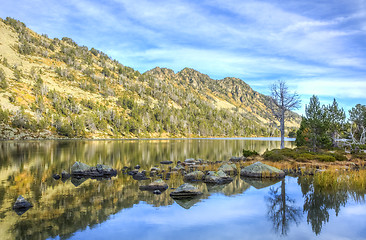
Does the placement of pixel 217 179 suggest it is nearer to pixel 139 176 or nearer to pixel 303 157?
pixel 139 176

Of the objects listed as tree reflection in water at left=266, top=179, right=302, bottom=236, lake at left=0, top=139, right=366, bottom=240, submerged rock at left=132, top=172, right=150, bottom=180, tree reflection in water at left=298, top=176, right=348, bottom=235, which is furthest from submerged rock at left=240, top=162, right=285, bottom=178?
submerged rock at left=132, top=172, right=150, bottom=180

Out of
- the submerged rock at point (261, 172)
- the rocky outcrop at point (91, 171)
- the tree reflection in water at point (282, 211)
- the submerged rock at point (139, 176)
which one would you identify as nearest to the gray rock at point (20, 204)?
the submerged rock at point (139, 176)

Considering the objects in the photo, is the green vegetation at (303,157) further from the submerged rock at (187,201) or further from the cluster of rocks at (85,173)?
the cluster of rocks at (85,173)

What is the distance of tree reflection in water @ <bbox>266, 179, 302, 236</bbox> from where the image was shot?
1240 cm

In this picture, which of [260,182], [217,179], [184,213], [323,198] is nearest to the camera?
[184,213]

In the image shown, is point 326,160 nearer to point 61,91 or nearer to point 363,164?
point 363,164

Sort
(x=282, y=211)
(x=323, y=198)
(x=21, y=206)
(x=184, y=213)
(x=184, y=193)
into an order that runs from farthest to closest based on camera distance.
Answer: (x=184, y=193) < (x=323, y=198) < (x=282, y=211) < (x=21, y=206) < (x=184, y=213)

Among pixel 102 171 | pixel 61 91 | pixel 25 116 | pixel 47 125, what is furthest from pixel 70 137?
pixel 102 171

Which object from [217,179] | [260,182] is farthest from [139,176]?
[260,182]

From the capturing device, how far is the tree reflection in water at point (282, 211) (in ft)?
40.7

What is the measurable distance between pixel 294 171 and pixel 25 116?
125634 mm

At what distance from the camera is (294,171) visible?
98.4ft

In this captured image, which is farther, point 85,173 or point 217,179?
point 85,173

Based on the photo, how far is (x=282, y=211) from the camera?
1478cm
